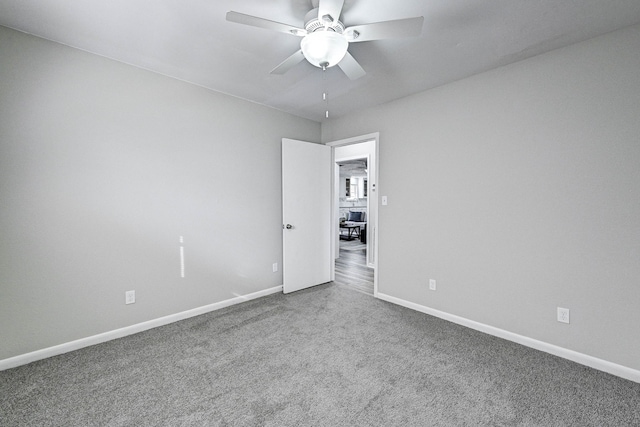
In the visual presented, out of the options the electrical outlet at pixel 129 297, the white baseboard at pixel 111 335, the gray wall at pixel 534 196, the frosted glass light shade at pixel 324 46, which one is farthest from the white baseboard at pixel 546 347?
the electrical outlet at pixel 129 297

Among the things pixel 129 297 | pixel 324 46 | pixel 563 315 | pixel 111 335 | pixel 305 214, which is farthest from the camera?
pixel 305 214

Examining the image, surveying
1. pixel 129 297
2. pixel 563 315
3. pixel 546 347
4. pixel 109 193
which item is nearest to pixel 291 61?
pixel 109 193

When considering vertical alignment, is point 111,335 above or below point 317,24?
below

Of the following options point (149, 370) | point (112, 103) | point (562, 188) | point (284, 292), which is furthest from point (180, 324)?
point (562, 188)

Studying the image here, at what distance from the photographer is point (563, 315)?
2.23 metres

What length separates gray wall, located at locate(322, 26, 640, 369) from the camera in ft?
6.50

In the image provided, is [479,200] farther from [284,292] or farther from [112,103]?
[112,103]

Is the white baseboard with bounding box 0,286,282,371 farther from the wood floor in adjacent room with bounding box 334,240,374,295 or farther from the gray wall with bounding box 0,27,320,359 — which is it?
the wood floor in adjacent room with bounding box 334,240,374,295

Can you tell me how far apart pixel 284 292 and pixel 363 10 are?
313 centimetres

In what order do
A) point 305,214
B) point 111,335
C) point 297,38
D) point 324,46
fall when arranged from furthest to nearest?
point 305,214 → point 111,335 → point 297,38 → point 324,46

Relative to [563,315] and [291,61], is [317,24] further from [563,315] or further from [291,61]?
[563,315]

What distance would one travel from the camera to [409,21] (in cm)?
148

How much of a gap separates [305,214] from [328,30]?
A: 2.51 m

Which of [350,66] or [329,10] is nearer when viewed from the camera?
[329,10]
